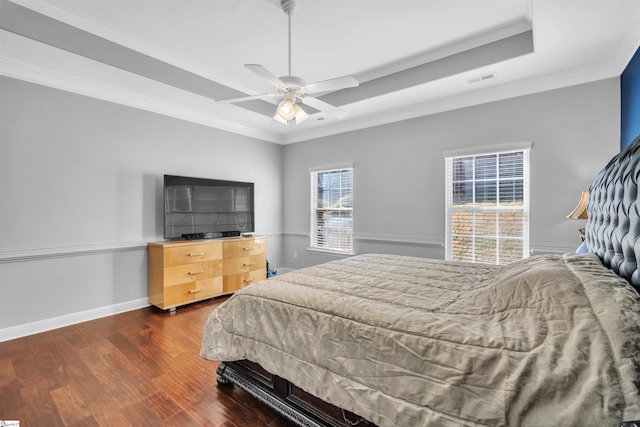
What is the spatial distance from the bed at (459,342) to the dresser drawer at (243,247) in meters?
2.30

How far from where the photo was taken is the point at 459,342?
112cm

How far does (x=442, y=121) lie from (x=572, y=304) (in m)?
3.27

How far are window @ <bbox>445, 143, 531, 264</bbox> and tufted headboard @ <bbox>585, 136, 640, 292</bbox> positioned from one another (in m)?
1.56

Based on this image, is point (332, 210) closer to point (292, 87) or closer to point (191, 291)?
point (191, 291)

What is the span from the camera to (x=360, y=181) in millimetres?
4648

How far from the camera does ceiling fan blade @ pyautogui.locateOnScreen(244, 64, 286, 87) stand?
2.03m

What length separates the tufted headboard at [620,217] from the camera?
3.98ft

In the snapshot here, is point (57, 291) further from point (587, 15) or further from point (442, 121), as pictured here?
point (587, 15)

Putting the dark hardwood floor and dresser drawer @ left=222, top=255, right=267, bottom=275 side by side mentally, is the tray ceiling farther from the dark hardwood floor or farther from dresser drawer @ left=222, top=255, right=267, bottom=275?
the dark hardwood floor

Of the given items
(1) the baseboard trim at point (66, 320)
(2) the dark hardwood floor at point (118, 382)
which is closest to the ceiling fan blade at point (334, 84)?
(2) the dark hardwood floor at point (118, 382)

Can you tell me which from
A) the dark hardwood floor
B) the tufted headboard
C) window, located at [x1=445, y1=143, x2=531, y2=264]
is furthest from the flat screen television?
the tufted headboard

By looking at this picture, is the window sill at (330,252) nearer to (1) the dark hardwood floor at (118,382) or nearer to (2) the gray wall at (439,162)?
(2) the gray wall at (439,162)

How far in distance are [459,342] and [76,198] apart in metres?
3.95

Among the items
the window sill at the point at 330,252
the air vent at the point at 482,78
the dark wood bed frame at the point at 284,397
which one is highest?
the air vent at the point at 482,78
